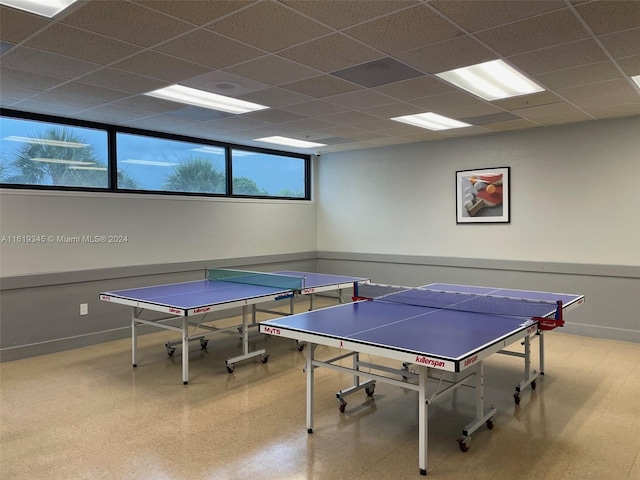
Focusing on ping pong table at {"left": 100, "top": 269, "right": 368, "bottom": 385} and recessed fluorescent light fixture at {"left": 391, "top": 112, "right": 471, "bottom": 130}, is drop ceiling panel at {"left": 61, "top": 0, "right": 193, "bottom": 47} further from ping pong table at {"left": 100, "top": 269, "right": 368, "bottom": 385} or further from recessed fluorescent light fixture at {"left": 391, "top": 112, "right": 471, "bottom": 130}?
recessed fluorescent light fixture at {"left": 391, "top": 112, "right": 471, "bottom": 130}

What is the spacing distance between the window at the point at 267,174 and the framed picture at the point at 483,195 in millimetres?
2992

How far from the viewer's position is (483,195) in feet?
22.0

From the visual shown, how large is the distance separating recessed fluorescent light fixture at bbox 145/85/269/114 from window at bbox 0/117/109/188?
1.72 metres

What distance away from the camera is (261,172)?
26.0 ft

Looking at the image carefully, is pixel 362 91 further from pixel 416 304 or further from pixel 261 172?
pixel 261 172

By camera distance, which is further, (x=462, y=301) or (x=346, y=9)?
(x=462, y=301)

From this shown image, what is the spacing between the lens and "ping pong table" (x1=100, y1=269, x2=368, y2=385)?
425cm

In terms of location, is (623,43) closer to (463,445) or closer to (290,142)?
(463,445)

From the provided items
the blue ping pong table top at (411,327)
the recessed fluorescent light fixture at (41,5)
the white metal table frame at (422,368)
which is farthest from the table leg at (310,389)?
the recessed fluorescent light fixture at (41,5)

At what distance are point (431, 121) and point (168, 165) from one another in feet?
12.0

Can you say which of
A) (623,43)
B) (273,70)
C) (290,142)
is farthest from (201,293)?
(623,43)

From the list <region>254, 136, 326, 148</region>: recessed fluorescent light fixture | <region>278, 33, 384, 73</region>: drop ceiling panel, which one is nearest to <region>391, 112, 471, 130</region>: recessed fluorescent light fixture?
<region>254, 136, 326, 148</region>: recessed fluorescent light fixture

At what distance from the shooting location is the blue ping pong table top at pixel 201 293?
4.32 m

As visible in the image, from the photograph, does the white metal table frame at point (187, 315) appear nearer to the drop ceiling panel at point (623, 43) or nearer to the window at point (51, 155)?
the window at point (51, 155)
